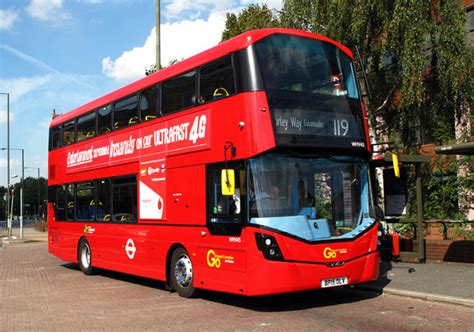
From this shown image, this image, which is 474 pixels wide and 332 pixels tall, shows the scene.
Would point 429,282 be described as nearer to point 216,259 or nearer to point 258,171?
point 216,259

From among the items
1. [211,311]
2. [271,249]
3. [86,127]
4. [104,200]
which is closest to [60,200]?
[86,127]

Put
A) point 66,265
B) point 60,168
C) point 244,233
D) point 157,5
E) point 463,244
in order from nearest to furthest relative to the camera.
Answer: point 244,233 < point 463,244 < point 60,168 < point 66,265 < point 157,5

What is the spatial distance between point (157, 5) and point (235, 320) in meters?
14.5

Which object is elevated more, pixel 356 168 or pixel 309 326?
pixel 356 168

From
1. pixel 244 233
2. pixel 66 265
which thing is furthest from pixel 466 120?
pixel 66 265

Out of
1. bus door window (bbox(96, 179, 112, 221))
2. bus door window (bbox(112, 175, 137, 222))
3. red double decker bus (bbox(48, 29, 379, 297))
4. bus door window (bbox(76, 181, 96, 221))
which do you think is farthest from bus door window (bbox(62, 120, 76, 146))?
red double decker bus (bbox(48, 29, 379, 297))

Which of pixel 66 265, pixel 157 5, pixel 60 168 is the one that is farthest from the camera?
pixel 157 5

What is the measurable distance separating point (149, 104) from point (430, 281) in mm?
Answer: 6648

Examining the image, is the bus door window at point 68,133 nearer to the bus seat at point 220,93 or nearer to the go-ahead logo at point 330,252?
the bus seat at point 220,93

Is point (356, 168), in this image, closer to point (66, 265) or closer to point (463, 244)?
point (463, 244)

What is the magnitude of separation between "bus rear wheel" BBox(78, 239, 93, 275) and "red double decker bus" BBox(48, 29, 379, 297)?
348cm

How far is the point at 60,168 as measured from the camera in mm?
16297

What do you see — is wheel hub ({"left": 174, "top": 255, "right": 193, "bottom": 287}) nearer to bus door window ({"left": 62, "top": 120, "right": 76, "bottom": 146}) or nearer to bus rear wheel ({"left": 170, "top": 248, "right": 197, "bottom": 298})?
bus rear wheel ({"left": 170, "top": 248, "right": 197, "bottom": 298})

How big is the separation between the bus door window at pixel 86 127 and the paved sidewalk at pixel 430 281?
8.02m
